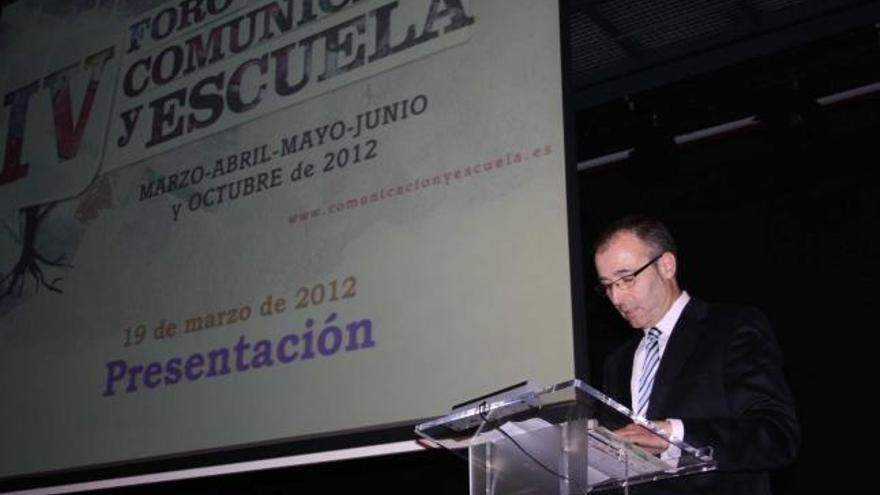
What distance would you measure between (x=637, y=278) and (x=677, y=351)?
179 mm

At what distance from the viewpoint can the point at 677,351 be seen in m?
2.03

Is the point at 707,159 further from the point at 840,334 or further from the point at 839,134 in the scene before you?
the point at 840,334

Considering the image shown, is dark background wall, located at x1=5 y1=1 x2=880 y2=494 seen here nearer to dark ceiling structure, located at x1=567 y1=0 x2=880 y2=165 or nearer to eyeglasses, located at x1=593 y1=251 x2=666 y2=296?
dark ceiling structure, located at x1=567 y1=0 x2=880 y2=165

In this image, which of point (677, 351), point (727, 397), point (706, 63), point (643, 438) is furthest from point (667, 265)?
point (706, 63)

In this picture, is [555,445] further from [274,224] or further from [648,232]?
[274,224]

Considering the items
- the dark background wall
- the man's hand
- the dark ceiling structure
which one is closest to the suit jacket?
the man's hand

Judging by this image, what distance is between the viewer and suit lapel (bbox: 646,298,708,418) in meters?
1.99

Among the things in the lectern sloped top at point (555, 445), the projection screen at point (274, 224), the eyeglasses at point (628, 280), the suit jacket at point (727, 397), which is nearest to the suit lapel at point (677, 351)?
the suit jacket at point (727, 397)

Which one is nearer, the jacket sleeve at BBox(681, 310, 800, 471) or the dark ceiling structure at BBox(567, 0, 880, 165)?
the jacket sleeve at BBox(681, 310, 800, 471)

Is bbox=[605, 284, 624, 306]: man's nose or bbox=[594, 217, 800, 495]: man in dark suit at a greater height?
bbox=[605, 284, 624, 306]: man's nose

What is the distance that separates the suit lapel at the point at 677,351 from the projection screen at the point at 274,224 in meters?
0.22

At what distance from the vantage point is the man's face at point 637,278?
6.92 ft

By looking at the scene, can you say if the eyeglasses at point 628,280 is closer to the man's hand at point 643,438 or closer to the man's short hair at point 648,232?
the man's short hair at point 648,232

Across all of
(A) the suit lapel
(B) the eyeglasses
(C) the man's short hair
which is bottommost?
(A) the suit lapel
